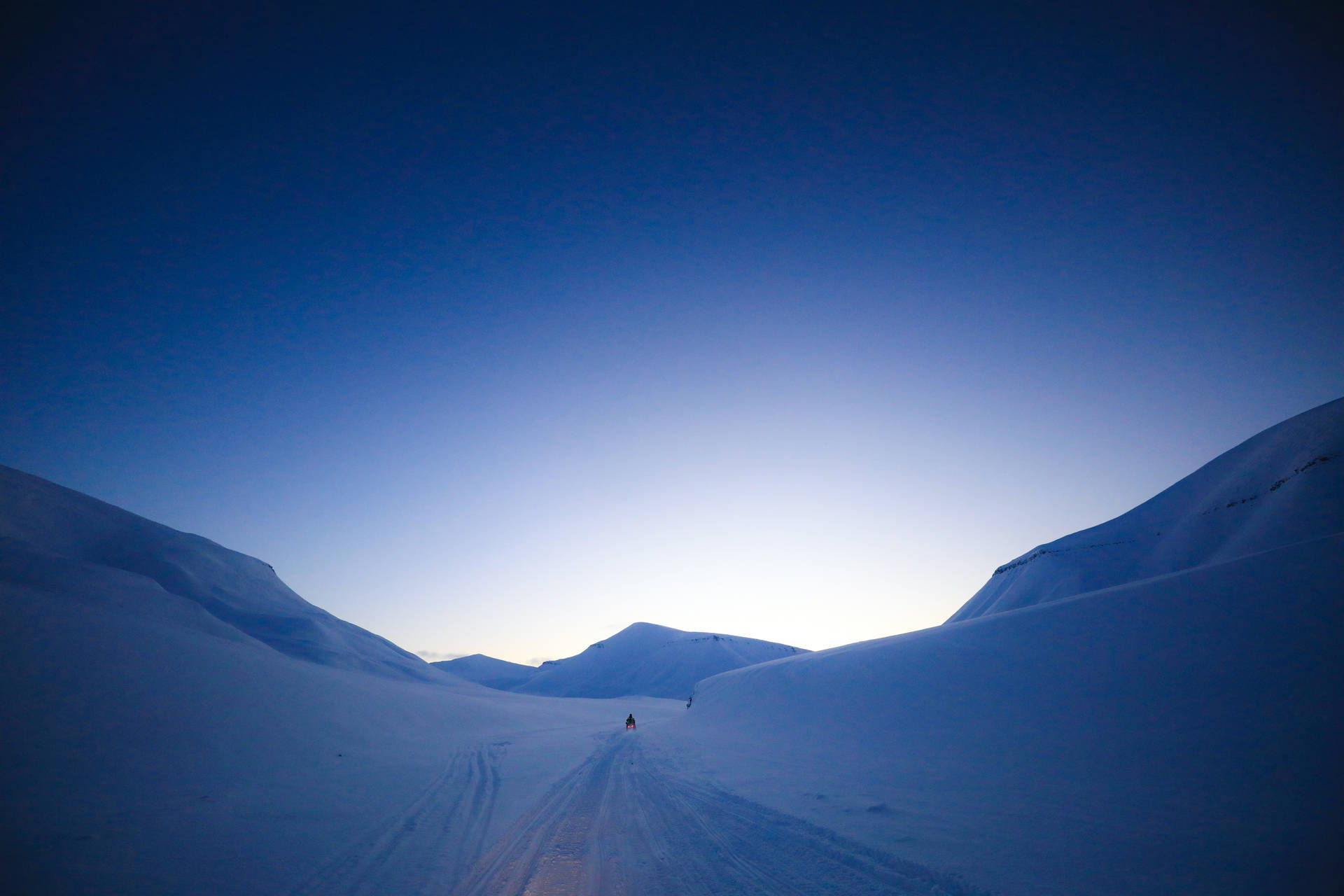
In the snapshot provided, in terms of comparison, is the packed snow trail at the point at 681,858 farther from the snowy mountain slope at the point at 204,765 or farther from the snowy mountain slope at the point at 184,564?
the snowy mountain slope at the point at 184,564

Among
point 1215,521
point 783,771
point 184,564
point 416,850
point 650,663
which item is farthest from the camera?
point 650,663

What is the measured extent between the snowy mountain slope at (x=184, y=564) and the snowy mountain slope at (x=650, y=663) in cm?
8239

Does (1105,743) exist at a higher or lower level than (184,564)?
higher

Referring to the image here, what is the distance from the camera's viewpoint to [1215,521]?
3553 cm

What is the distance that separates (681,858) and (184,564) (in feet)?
245

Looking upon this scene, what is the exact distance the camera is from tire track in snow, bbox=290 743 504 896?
20.3 feet

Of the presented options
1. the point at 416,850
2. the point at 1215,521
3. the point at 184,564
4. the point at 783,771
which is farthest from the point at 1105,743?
the point at 184,564

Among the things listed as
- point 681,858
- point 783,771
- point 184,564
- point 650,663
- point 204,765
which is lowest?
point 650,663

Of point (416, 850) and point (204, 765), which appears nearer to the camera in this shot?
point (416, 850)

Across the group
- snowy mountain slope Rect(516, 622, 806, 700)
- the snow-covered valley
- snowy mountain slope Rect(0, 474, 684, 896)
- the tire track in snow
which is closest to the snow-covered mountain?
the snow-covered valley

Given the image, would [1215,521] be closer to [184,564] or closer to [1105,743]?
[1105,743]

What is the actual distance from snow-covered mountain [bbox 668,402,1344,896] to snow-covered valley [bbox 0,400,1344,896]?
0.19ft

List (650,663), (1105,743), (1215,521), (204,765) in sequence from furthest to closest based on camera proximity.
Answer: (650,663), (1215,521), (204,765), (1105,743)

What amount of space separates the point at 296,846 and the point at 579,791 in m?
5.66
